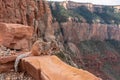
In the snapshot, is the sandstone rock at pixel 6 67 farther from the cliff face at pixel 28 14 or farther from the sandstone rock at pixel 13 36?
the cliff face at pixel 28 14

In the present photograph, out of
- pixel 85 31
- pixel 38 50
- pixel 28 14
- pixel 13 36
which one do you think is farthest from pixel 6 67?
pixel 85 31

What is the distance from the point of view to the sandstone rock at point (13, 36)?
30.4ft

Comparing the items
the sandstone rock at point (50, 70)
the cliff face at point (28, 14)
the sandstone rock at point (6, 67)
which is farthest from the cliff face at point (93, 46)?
the sandstone rock at point (50, 70)

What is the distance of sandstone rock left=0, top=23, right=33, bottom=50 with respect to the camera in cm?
927

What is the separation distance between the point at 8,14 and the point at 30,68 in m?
23.7

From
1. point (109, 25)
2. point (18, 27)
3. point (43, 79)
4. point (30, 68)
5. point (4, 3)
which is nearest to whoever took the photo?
point (43, 79)

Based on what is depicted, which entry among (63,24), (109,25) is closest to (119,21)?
(109,25)

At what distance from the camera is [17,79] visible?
22.1 feet

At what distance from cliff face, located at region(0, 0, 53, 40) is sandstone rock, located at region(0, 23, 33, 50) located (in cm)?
1731

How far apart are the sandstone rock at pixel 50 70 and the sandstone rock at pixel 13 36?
7.57ft

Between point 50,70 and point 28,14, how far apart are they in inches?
1228

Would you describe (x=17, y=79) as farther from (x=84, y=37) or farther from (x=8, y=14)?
(x=84, y=37)

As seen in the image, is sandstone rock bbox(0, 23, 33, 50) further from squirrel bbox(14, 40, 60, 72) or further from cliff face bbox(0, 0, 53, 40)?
cliff face bbox(0, 0, 53, 40)

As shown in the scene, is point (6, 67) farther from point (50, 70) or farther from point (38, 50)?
point (50, 70)
